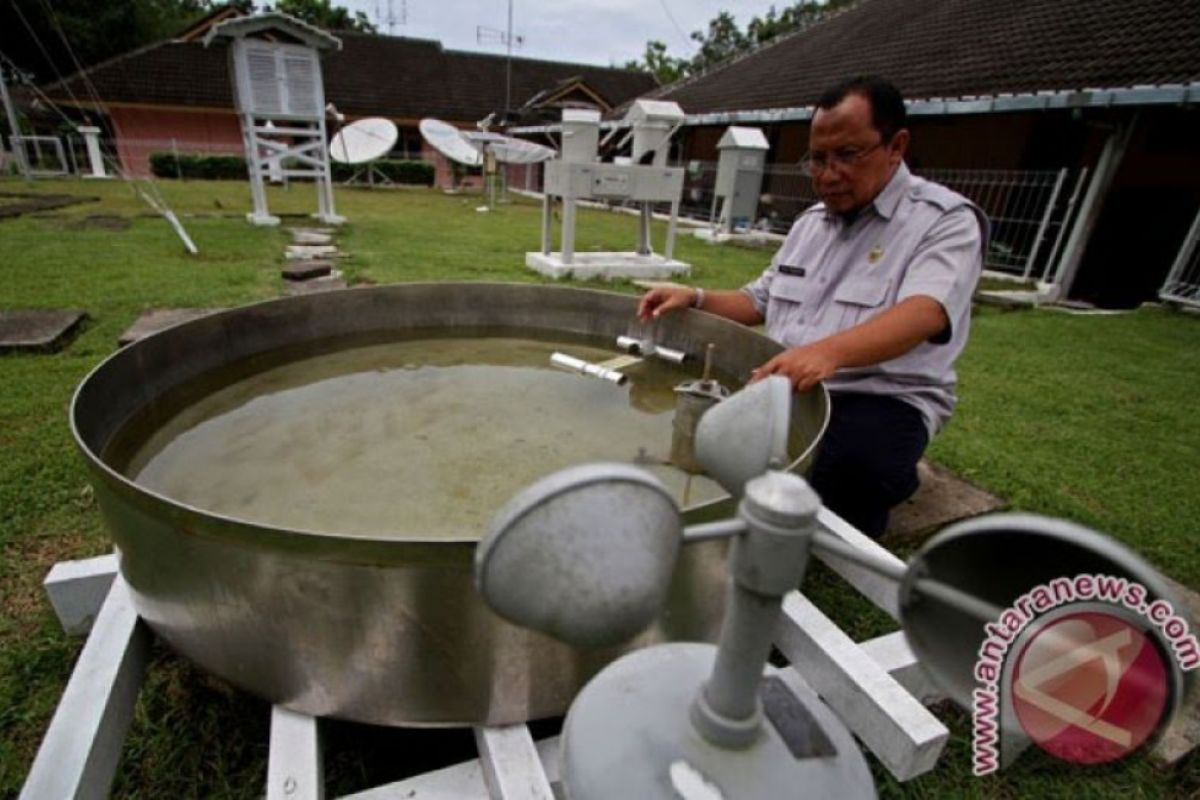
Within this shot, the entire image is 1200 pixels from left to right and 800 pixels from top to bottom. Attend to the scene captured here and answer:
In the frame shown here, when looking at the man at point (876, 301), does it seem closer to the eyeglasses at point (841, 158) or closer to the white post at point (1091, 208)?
the eyeglasses at point (841, 158)

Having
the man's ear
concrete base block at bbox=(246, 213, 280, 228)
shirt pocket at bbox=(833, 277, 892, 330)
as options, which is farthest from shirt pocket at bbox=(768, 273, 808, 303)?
concrete base block at bbox=(246, 213, 280, 228)

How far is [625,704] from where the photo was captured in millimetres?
730

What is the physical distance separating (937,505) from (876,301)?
815 millimetres

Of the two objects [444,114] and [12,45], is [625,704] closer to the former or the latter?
[444,114]

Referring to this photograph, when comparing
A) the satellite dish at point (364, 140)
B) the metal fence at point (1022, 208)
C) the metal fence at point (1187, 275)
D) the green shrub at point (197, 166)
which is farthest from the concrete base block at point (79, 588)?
the green shrub at point (197, 166)

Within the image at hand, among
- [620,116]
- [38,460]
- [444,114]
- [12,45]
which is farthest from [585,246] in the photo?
[12,45]

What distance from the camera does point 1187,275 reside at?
6070 millimetres

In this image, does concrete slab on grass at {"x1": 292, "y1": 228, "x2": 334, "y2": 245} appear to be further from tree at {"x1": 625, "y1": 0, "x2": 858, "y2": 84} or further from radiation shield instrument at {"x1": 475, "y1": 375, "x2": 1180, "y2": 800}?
tree at {"x1": 625, "y1": 0, "x2": 858, "y2": 84}

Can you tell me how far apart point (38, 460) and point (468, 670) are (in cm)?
199

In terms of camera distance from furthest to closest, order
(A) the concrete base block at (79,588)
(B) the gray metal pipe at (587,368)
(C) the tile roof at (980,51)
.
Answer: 1. (C) the tile roof at (980,51)
2. (B) the gray metal pipe at (587,368)
3. (A) the concrete base block at (79,588)

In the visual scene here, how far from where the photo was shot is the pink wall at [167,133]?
17284mm

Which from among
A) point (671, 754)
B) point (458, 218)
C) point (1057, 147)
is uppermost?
point (1057, 147)

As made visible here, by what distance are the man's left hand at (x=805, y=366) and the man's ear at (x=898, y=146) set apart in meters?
0.66

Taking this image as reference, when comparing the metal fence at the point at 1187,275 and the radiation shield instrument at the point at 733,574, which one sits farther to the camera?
the metal fence at the point at 1187,275
